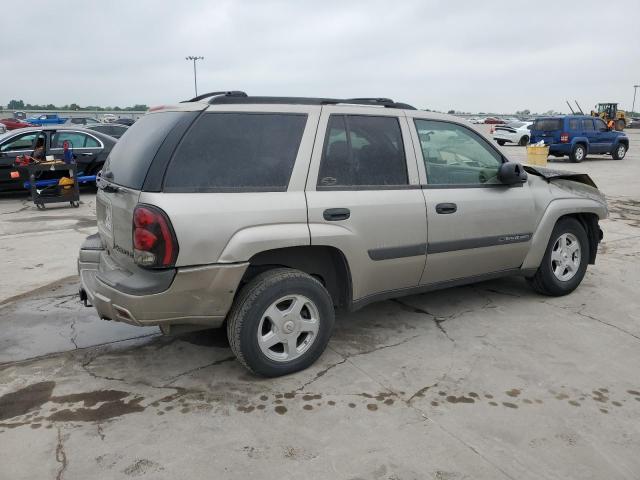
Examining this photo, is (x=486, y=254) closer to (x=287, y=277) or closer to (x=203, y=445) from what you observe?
(x=287, y=277)

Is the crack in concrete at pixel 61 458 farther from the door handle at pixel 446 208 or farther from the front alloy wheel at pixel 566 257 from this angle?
the front alloy wheel at pixel 566 257

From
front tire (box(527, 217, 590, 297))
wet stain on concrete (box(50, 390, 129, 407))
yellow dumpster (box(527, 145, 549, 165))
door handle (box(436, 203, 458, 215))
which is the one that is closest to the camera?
wet stain on concrete (box(50, 390, 129, 407))

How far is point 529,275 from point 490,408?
79.2 inches

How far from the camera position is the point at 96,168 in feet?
37.1

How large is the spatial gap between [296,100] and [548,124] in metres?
18.1

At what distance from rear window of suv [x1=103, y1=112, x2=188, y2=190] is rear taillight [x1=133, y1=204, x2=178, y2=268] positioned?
0.22 metres

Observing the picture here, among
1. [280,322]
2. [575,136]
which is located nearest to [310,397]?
[280,322]

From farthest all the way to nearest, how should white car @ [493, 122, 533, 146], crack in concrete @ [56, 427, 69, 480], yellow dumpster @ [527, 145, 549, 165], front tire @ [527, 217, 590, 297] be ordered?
white car @ [493, 122, 533, 146], yellow dumpster @ [527, 145, 549, 165], front tire @ [527, 217, 590, 297], crack in concrete @ [56, 427, 69, 480]

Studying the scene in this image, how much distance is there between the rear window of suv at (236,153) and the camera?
3.03 metres

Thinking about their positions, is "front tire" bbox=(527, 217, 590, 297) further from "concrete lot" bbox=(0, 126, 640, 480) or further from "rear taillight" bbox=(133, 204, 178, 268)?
"rear taillight" bbox=(133, 204, 178, 268)

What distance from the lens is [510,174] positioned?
412cm

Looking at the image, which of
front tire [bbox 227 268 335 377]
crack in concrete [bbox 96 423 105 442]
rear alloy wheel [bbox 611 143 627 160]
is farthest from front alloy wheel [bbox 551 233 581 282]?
rear alloy wheel [bbox 611 143 627 160]

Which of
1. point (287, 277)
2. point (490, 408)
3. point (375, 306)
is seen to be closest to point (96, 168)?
point (375, 306)

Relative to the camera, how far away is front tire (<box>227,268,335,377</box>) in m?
3.14
